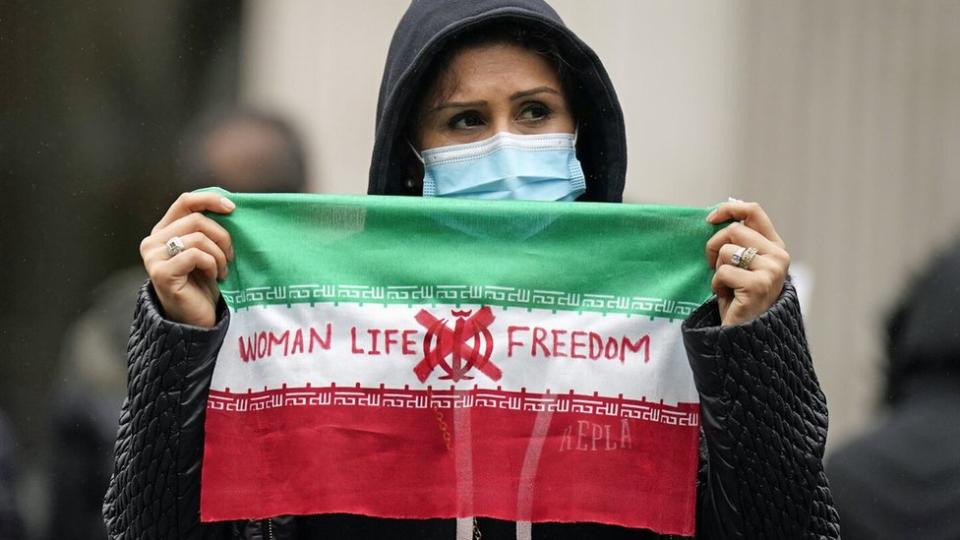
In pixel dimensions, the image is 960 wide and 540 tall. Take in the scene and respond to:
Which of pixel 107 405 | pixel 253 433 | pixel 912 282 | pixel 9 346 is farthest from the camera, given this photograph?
pixel 9 346

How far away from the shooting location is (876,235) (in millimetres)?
8977

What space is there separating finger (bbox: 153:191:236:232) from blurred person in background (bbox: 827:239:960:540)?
1.55 metres

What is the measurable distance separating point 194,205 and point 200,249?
0.09 m

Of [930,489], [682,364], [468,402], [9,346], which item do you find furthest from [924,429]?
[9,346]

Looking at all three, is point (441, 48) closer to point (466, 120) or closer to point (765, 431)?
point (466, 120)

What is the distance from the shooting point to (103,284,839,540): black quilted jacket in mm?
3082

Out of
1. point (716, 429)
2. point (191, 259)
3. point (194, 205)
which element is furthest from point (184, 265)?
point (716, 429)

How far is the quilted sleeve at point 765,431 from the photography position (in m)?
3.08

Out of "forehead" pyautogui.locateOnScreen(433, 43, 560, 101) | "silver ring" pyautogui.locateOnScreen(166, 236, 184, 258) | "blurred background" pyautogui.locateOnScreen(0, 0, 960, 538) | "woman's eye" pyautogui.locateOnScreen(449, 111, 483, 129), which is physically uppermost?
"blurred background" pyautogui.locateOnScreen(0, 0, 960, 538)

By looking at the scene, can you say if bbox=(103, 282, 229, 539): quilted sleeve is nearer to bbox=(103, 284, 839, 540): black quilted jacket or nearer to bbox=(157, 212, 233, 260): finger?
bbox=(103, 284, 839, 540): black quilted jacket

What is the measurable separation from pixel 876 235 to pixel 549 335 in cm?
589

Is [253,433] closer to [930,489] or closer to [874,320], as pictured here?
[930,489]

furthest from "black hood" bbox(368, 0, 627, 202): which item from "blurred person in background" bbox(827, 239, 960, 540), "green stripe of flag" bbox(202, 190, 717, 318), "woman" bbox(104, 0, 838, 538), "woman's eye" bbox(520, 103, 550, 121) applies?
"blurred person in background" bbox(827, 239, 960, 540)

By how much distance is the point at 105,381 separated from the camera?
5543 mm
